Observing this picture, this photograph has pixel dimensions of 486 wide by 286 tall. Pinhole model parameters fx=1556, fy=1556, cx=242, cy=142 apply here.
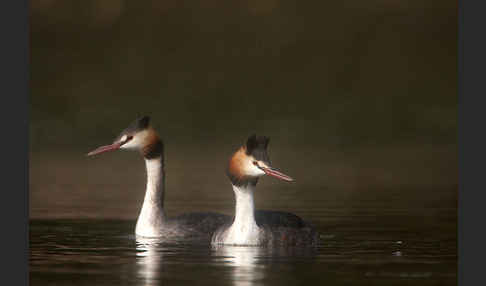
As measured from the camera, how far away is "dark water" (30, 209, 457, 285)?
16.6 metres

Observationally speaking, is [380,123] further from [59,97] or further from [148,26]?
[148,26]

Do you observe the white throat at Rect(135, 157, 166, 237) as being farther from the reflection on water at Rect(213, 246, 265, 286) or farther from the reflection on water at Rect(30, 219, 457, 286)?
the reflection on water at Rect(213, 246, 265, 286)

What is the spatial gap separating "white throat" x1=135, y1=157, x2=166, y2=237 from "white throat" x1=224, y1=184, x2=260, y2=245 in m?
1.97

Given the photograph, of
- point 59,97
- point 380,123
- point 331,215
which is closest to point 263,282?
point 331,215

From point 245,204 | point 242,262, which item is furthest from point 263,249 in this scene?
point 242,262

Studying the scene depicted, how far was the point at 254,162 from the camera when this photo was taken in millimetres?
18656

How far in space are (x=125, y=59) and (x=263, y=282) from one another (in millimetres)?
88995

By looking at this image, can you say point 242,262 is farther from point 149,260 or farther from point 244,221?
point 244,221

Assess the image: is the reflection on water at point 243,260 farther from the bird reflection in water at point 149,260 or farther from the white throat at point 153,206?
the white throat at point 153,206

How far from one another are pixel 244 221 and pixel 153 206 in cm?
246

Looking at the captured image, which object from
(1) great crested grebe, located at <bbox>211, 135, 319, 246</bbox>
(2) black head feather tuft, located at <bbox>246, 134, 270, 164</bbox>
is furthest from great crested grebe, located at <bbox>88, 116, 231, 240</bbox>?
(2) black head feather tuft, located at <bbox>246, 134, 270, 164</bbox>

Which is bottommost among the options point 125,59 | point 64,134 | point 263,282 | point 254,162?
point 263,282

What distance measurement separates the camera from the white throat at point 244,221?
1905 cm

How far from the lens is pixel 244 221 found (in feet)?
63.0
